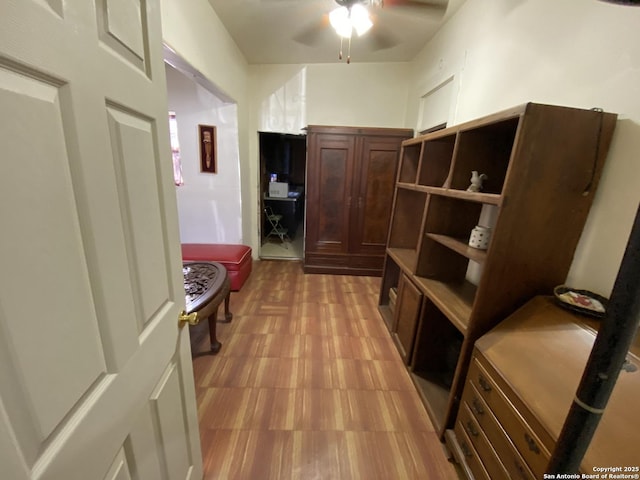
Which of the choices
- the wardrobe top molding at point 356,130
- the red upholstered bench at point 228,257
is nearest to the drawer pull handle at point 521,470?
the red upholstered bench at point 228,257

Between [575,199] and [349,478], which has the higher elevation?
[575,199]

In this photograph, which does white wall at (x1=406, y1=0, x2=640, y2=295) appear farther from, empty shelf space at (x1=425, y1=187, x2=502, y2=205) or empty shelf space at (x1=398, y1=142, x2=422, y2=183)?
empty shelf space at (x1=398, y1=142, x2=422, y2=183)

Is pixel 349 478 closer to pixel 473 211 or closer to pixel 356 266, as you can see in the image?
pixel 473 211

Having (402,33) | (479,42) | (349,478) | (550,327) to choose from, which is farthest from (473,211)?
(402,33)

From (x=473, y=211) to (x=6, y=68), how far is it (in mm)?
2089

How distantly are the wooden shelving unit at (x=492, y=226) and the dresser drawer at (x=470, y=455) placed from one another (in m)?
0.11

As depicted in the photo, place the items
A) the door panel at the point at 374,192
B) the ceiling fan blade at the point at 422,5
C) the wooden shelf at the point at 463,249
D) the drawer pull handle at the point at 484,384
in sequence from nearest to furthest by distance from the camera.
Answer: the drawer pull handle at the point at 484,384
the wooden shelf at the point at 463,249
the ceiling fan blade at the point at 422,5
the door panel at the point at 374,192

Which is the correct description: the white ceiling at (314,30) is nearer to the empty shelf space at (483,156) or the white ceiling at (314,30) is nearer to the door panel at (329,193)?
the door panel at (329,193)

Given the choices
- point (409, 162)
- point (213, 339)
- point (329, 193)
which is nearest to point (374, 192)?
point (329, 193)

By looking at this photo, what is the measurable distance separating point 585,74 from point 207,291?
2.44 meters

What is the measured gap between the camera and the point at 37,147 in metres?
0.41

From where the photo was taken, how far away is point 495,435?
105cm

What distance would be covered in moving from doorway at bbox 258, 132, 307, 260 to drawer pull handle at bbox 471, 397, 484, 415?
328 centimetres

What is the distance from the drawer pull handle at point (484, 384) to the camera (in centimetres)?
109
